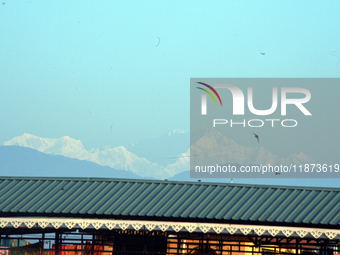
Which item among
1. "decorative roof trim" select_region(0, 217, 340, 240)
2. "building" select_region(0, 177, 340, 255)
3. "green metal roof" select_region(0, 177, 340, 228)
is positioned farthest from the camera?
"green metal roof" select_region(0, 177, 340, 228)

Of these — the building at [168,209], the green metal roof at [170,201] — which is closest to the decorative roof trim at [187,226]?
the building at [168,209]

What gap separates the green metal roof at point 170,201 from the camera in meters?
19.6

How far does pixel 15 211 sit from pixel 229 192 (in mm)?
9216

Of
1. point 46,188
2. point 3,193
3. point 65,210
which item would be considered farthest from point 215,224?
point 3,193

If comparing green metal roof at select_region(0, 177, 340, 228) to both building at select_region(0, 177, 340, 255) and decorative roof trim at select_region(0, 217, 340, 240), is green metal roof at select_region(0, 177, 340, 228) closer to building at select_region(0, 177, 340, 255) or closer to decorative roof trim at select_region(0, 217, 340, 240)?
building at select_region(0, 177, 340, 255)

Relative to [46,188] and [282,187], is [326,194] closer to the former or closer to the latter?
[282,187]

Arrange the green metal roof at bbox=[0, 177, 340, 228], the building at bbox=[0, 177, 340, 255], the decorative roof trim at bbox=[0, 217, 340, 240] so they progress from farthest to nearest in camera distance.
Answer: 1. the green metal roof at bbox=[0, 177, 340, 228]
2. the building at bbox=[0, 177, 340, 255]
3. the decorative roof trim at bbox=[0, 217, 340, 240]

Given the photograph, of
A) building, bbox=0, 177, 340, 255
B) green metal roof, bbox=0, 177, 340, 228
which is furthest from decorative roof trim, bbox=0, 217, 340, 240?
green metal roof, bbox=0, 177, 340, 228

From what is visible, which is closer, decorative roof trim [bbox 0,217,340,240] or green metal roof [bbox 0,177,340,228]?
decorative roof trim [bbox 0,217,340,240]

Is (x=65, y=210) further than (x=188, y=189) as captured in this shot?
No

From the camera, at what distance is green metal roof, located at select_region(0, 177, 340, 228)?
19.6 meters

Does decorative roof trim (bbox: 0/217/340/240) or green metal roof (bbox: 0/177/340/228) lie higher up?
green metal roof (bbox: 0/177/340/228)

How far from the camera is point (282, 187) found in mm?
22109

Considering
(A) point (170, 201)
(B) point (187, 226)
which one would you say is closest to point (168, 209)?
(A) point (170, 201)
